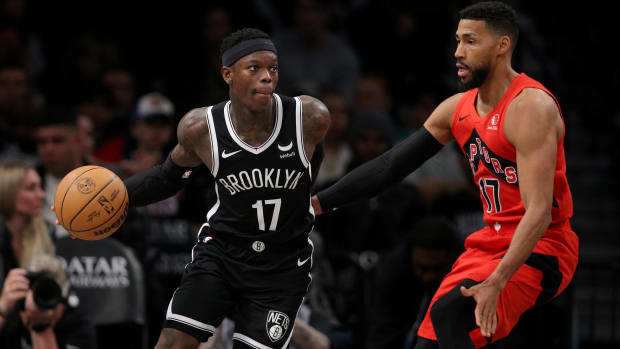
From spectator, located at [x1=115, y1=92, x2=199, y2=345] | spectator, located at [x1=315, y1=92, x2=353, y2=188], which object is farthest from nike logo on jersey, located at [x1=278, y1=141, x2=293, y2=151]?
spectator, located at [x1=315, y1=92, x2=353, y2=188]

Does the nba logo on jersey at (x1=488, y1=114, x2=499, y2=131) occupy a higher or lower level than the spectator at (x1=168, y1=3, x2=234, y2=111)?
lower

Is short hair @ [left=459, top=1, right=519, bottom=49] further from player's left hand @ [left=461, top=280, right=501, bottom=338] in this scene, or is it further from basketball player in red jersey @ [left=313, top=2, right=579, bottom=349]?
player's left hand @ [left=461, top=280, right=501, bottom=338]

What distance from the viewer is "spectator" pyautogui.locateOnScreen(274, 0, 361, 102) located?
9.53 metres

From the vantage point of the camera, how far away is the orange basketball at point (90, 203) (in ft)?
16.5

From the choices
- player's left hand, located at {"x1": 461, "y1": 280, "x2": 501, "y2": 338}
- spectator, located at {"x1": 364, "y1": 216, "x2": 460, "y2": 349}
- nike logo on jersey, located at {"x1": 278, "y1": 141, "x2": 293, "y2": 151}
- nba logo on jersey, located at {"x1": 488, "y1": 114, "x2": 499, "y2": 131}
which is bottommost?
spectator, located at {"x1": 364, "y1": 216, "x2": 460, "y2": 349}

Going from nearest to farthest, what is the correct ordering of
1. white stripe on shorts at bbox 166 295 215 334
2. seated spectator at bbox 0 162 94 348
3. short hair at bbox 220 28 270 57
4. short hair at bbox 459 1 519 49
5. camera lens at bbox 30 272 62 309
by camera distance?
short hair at bbox 459 1 519 49 < white stripe on shorts at bbox 166 295 215 334 < short hair at bbox 220 28 270 57 < camera lens at bbox 30 272 62 309 < seated spectator at bbox 0 162 94 348

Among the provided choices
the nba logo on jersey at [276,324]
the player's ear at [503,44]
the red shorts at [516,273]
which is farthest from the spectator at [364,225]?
the player's ear at [503,44]

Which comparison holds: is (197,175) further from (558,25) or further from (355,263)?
(558,25)

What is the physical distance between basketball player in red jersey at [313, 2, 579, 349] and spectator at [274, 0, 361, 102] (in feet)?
16.0

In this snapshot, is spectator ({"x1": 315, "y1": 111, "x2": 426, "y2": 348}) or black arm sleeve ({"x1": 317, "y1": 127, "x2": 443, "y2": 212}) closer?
black arm sleeve ({"x1": 317, "y1": 127, "x2": 443, "y2": 212})

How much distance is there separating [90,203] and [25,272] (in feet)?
3.95

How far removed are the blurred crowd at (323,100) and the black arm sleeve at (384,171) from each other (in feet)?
3.96

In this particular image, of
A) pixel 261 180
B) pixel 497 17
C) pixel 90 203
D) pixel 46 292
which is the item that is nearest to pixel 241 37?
pixel 261 180

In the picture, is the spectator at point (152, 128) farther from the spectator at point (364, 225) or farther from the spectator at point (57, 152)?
the spectator at point (364, 225)
